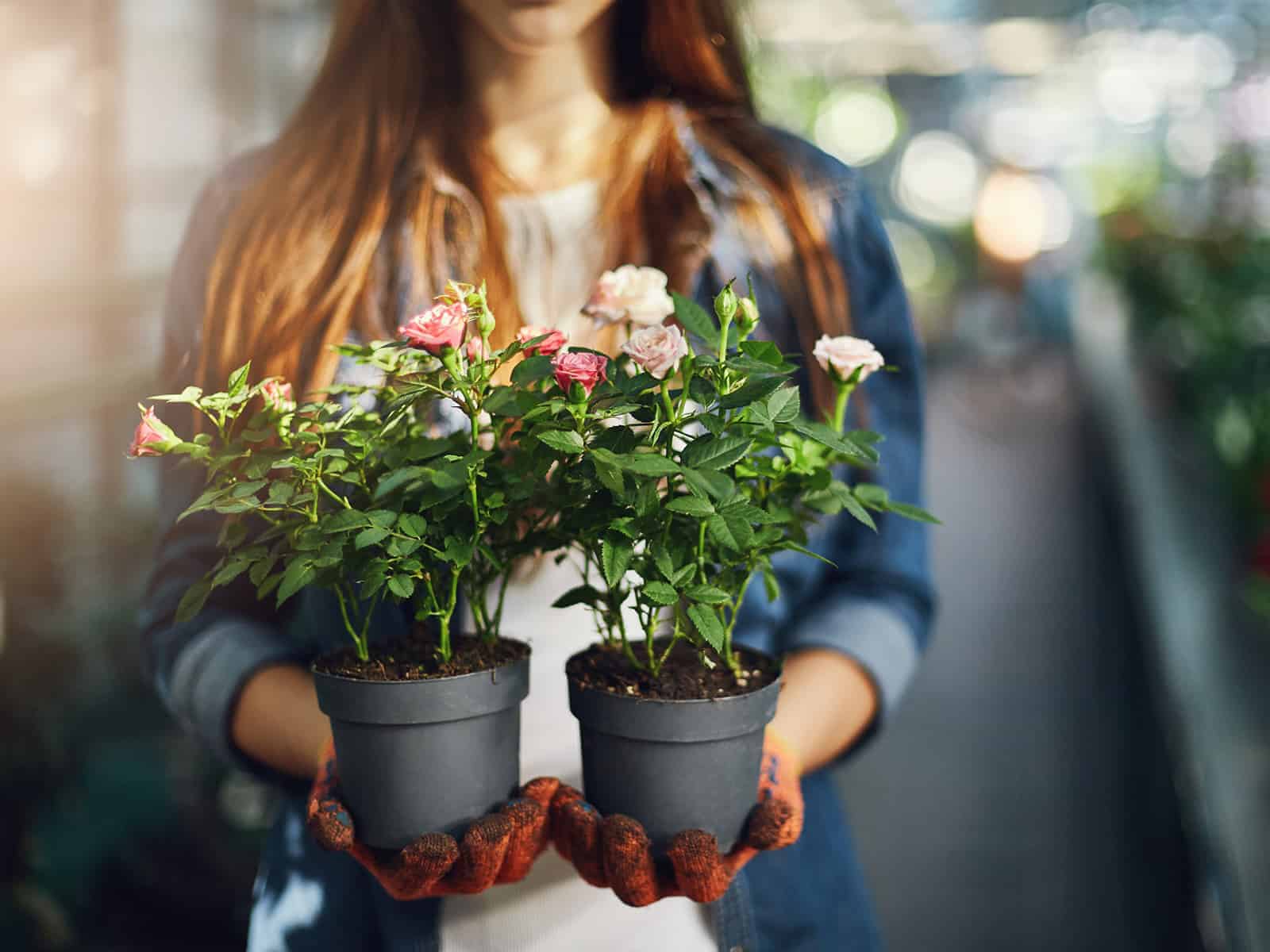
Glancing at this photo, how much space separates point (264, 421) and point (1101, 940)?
105 inches

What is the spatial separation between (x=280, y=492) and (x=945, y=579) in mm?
4223

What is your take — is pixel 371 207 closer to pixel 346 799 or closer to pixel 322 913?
pixel 346 799

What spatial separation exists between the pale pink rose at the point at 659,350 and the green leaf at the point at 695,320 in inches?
1.7

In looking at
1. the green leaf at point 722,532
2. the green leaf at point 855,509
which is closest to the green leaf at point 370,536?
the green leaf at point 722,532

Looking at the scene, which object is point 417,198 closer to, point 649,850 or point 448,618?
point 448,618

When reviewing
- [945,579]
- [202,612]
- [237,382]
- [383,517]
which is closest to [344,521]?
[383,517]

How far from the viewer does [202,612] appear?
1.15m

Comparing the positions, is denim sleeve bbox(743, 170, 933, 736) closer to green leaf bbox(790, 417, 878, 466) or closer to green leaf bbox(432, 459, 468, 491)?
green leaf bbox(790, 417, 878, 466)

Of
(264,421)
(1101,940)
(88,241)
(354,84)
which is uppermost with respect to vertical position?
(354,84)

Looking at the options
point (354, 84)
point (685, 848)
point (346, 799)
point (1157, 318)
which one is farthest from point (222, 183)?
point (1157, 318)

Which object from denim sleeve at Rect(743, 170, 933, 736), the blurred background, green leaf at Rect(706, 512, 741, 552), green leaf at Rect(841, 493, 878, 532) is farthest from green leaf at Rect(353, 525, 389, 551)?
the blurred background

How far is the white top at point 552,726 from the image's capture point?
41.9 inches

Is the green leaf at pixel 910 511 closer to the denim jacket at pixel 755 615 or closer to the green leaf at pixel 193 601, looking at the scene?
the denim jacket at pixel 755 615

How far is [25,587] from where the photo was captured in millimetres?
1909
